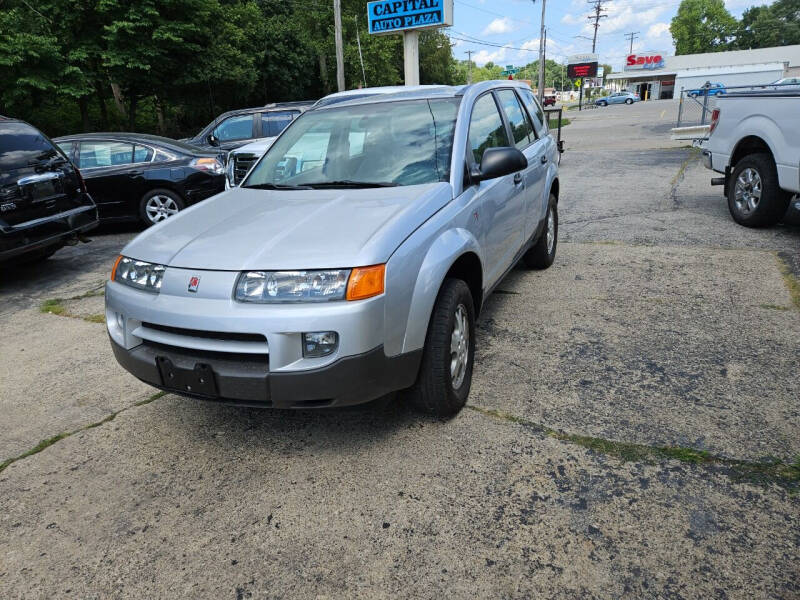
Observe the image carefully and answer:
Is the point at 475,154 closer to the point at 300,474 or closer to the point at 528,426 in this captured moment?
the point at 528,426

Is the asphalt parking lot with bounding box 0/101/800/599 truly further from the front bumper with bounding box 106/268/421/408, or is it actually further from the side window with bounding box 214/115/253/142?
the side window with bounding box 214/115/253/142

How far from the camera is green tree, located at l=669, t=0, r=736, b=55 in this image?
99.6 metres

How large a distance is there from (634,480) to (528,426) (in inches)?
24.0

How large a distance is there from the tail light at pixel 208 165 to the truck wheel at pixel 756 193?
6749 millimetres

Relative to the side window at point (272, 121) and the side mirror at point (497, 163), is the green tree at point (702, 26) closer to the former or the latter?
the side window at point (272, 121)

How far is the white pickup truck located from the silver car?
3.86m

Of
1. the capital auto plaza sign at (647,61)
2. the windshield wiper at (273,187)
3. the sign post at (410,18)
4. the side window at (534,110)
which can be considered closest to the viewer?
the windshield wiper at (273,187)

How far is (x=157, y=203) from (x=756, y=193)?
7588mm

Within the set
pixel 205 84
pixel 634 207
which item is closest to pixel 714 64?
pixel 205 84

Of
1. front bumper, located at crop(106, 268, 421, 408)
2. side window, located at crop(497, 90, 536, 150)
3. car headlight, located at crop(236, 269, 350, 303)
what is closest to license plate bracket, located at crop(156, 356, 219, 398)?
front bumper, located at crop(106, 268, 421, 408)

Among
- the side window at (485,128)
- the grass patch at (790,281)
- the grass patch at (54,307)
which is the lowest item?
the grass patch at (54,307)

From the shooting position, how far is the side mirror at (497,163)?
11.0 ft

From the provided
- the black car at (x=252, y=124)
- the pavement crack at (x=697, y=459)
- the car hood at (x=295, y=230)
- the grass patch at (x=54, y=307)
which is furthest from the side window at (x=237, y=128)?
the pavement crack at (x=697, y=459)

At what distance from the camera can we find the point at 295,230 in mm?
2812
